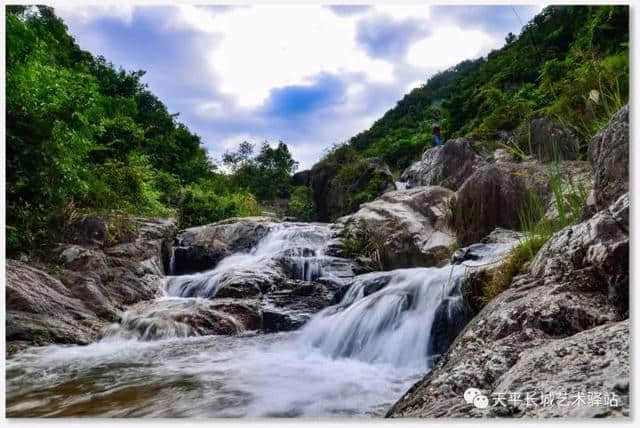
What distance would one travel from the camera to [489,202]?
16.5 feet

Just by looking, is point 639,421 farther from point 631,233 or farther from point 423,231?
point 423,231

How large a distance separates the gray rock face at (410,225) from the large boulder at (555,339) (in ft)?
11.3

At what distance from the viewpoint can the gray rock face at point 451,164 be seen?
8055 millimetres

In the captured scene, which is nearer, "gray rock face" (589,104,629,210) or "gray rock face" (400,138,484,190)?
"gray rock face" (589,104,629,210)

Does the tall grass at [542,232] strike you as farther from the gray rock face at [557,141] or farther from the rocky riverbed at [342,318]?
the gray rock face at [557,141]

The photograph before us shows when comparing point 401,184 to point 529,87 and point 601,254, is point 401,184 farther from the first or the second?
point 601,254

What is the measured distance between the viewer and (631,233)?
1.65m

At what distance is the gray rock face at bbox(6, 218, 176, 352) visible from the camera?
146 inches

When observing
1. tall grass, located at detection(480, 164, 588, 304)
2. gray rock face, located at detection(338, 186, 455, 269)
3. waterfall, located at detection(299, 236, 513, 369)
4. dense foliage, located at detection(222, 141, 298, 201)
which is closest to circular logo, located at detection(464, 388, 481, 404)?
tall grass, located at detection(480, 164, 588, 304)

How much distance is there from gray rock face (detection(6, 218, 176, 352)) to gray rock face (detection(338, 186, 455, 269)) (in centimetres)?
318

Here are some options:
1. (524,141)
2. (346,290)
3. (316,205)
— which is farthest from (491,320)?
(316,205)

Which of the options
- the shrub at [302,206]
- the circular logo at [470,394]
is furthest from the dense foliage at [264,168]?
the circular logo at [470,394]

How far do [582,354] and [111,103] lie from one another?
10.3 meters

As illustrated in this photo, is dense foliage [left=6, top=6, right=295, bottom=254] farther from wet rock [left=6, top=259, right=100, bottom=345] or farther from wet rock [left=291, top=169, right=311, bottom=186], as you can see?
wet rock [left=291, top=169, right=311, bottom=186]
